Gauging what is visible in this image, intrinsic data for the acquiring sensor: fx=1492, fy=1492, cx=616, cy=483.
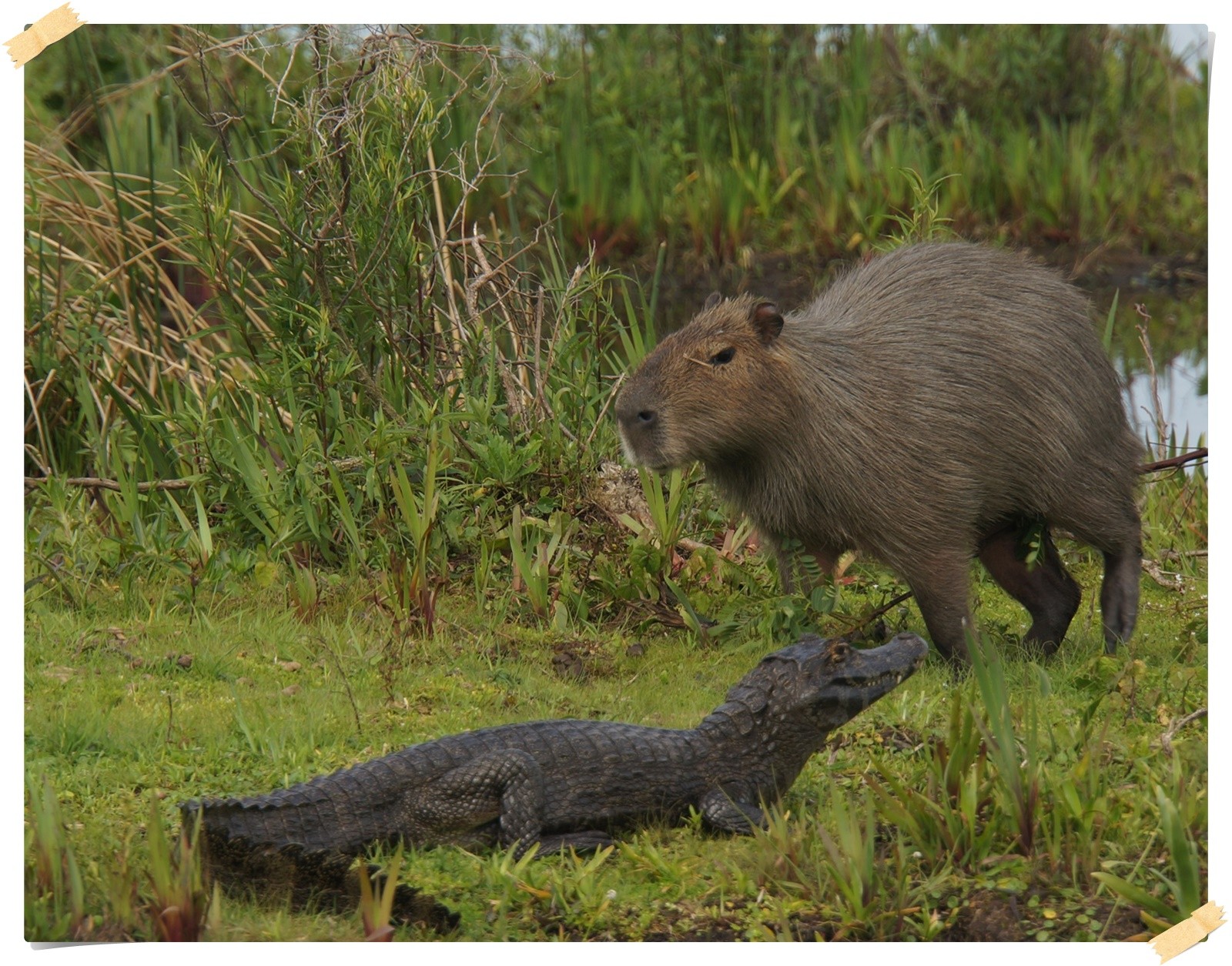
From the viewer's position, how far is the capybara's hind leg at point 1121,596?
210 inches

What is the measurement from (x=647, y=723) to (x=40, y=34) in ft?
8.46

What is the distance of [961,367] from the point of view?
17.0ft

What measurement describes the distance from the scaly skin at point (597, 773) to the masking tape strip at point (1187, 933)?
989mm

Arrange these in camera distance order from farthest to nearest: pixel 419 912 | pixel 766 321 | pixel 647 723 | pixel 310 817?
pixel 766 321 → pixel 647 723 → pixel 310 817 → pixel 419 912

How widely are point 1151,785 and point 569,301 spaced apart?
10.6 feet

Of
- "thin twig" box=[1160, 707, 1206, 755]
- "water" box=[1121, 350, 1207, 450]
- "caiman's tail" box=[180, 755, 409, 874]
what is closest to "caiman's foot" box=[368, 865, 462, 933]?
"caiman's tail" box=[180, 755, 409, 874]

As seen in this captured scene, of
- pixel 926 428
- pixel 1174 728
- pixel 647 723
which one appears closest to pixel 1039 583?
pixel 926 428

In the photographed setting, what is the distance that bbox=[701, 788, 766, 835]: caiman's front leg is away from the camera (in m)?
3.95

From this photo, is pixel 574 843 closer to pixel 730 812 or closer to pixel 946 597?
pixel 730 812

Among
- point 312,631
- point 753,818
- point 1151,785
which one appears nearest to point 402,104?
point 312,631

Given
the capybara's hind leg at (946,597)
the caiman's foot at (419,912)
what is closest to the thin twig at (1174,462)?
the capybara's hind leg at (946,597)

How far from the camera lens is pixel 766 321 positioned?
4.93 metres

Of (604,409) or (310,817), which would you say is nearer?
(310,817)

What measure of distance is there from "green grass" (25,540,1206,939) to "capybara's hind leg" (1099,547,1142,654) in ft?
0.28
